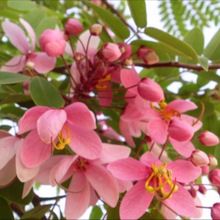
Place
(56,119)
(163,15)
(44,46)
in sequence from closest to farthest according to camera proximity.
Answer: (56,119) < (44,46) < (163,15)

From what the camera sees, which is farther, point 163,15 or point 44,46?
point 163,15

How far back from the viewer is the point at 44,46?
0.62 meters

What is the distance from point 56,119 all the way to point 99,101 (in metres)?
0.18

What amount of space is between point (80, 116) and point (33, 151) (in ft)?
0.19

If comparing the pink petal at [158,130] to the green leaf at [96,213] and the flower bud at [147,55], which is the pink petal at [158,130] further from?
the green leaf at [96,213]

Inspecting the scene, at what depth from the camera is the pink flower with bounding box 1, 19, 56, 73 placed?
0.66 m

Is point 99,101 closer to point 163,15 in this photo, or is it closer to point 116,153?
point 116,153

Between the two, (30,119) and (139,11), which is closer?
(30,119)

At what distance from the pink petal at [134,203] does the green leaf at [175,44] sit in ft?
0.52

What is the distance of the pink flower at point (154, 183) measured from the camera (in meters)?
0.55

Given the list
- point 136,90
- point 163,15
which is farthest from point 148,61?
point 163,15

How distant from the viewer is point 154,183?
A: 0.57 metres

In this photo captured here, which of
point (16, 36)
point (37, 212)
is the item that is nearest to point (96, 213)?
point (37, 212)

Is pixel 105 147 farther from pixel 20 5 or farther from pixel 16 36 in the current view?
pixel 20 5
